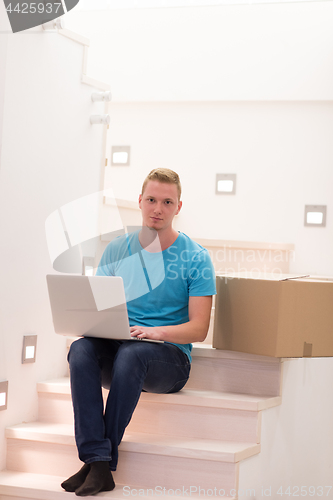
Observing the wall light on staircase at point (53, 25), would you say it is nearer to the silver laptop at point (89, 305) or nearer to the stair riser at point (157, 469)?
the silver laptop at point (89, 305)

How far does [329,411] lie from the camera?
248 centimetres

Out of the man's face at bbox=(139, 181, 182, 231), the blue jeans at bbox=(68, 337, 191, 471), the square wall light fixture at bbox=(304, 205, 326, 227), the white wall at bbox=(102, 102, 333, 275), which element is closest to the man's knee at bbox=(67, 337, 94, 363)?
the blue jeans at bbox=(68, 337, 191, 471)

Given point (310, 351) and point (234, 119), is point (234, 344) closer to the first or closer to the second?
point (310, 351)

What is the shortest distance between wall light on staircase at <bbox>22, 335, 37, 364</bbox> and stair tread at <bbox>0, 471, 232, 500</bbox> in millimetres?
415

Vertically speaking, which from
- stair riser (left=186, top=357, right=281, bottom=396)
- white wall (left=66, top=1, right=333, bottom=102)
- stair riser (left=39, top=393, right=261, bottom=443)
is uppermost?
white wall (left=66, top=1, right=333, bottom=102)

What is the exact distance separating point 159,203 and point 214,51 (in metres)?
2.13

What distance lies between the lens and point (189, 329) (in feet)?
6.02

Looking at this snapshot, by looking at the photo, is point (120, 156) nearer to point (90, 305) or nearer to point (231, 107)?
point (231, 107)

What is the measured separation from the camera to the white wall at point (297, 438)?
1931 mm

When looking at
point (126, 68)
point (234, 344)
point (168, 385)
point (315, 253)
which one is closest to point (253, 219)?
point (315, 253)

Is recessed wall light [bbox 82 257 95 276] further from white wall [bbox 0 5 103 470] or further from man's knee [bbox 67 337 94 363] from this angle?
man's knee [bbox 67 337 94 363]

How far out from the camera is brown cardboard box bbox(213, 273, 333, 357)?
1.91 meters

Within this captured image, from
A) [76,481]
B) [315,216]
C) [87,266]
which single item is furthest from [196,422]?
[315,216]

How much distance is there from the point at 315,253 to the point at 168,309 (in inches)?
71.2
